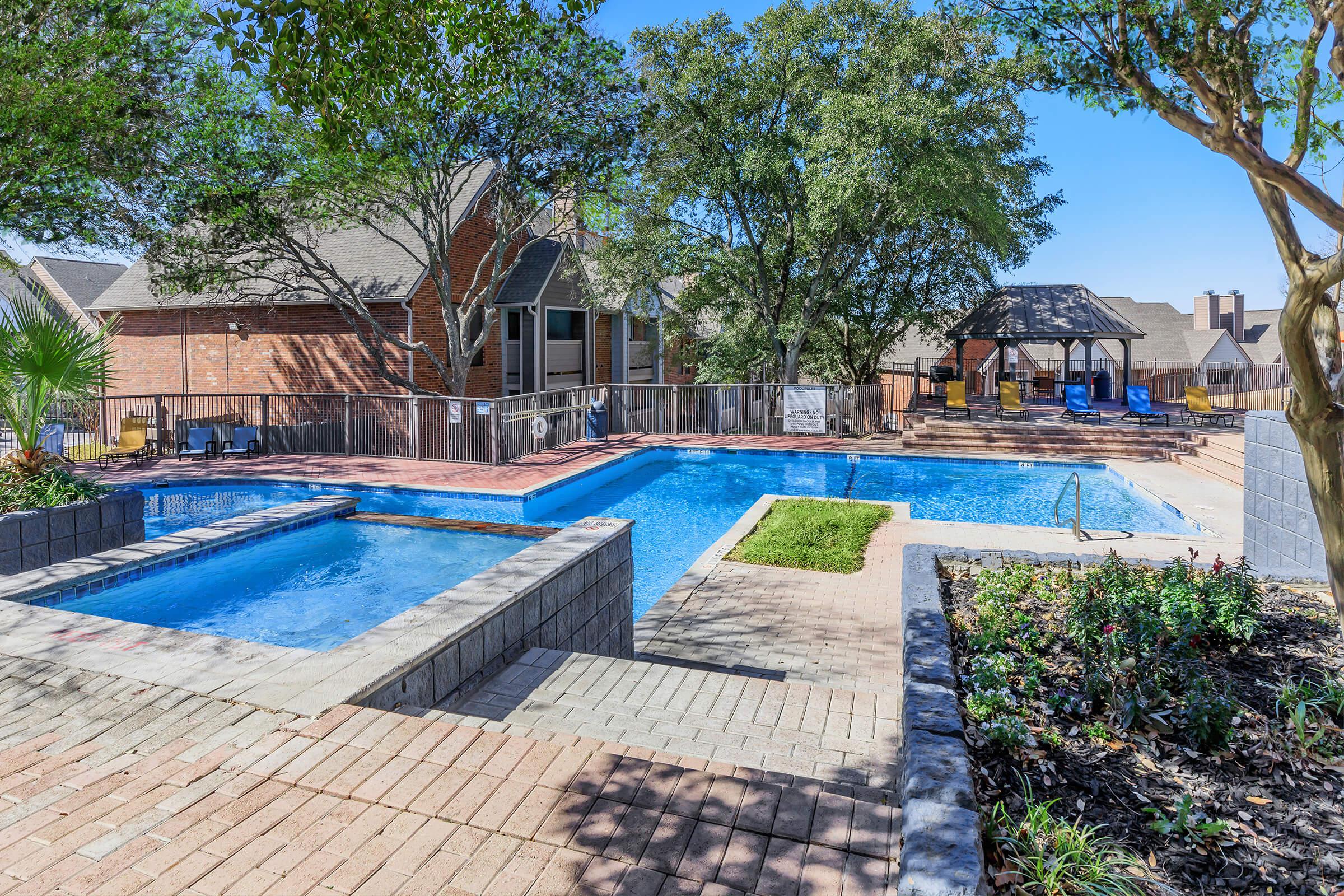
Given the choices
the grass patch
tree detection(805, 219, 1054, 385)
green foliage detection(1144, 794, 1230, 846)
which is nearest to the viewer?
green foliage detection(1144, 794, 1230, 846)

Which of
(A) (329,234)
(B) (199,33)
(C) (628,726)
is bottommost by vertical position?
(C) (628,726)

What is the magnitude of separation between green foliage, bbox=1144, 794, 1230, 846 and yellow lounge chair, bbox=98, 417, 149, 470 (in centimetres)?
1719

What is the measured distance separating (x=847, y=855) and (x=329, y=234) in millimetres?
22249

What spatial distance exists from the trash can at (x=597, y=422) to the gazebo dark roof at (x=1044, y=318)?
33.1ft

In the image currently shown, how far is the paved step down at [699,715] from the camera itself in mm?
3518

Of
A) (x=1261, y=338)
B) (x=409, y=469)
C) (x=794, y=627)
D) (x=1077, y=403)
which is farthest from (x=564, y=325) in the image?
(x=1261, y=338)

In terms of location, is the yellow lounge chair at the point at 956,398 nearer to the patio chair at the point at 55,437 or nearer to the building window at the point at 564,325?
the building window at the point at 564,325

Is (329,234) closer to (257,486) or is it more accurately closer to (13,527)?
(257,486)

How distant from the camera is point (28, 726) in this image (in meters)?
3.40

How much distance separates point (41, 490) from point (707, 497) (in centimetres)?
943

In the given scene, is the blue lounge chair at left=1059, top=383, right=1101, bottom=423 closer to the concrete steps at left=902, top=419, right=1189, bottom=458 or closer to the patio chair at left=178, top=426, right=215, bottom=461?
the concrete steps at left=902, top=419, right=1189, bottom=458

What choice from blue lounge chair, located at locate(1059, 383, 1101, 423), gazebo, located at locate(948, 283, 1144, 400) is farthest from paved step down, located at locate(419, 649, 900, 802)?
gazebo, located at locate(948, 283, 1144, 400)

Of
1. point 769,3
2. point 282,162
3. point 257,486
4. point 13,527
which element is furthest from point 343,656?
point 769,3

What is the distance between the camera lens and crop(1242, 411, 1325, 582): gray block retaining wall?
6.12 m
